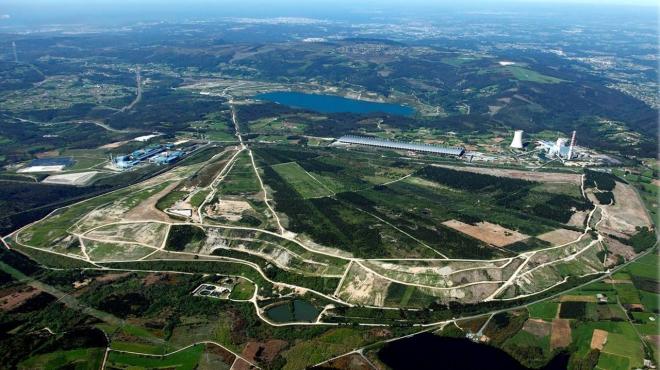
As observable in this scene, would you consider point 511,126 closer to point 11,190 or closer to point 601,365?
point 601,365

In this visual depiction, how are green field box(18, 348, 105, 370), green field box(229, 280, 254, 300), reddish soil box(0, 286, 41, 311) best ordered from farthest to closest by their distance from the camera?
green field box(229, 280, 254, 300), reddish soil box(0, 286, 41, 311), green field box(18, 348, 105, 370)

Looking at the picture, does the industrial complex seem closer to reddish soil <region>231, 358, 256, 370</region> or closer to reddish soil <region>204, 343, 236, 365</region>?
reddish soil <region>204, 343, 236, 365</region>

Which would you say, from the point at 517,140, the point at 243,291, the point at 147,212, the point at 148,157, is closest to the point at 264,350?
the point at 243,291

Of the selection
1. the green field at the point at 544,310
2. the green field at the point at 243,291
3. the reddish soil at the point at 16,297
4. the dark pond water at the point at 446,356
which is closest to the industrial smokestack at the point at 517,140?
the green field at the point at 544,310

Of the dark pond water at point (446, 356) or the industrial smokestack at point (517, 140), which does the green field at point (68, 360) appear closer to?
the dark pond water at point (446, 356)

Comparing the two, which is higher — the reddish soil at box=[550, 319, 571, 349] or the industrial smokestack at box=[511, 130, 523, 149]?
the reddish soil at box=[550, 319, 571, 349]

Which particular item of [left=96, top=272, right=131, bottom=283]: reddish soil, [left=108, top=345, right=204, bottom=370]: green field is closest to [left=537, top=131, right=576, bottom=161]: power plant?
[left=96, top=272, right=131, bottom=283]: reddish soil

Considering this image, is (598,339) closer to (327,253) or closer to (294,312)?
(294,312)
